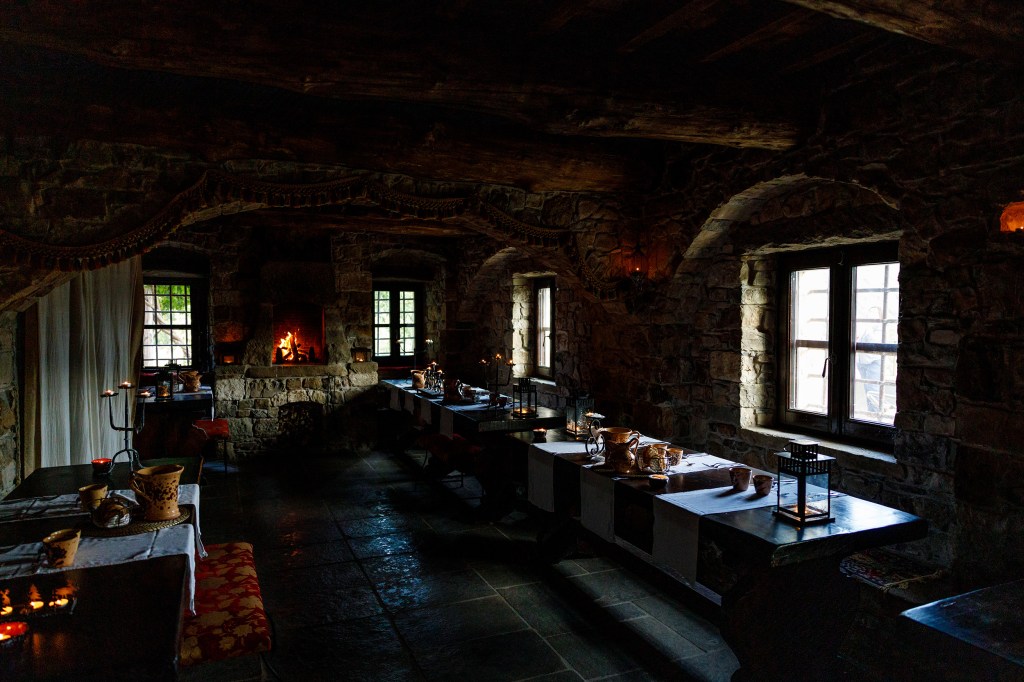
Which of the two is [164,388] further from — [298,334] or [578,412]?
[578,412]

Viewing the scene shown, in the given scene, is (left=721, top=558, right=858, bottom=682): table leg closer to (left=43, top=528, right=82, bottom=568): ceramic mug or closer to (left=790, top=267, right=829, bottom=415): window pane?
(left=790, top=267, right=829, bottom=415): window pane

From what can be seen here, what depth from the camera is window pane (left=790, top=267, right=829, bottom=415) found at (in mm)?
4750

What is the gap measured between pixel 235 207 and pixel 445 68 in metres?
2.24

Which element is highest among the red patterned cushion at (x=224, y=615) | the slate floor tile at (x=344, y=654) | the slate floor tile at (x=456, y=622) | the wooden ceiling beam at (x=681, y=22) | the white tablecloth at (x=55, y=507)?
the wooden ceiling beam at (x=681, y=22)

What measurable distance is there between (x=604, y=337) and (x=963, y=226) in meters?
3.55

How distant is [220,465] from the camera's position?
784cm

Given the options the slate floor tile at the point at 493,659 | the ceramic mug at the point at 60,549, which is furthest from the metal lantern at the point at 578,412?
the ceramic mug at the point at 60,549

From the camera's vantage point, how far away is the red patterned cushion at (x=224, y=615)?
237 cm

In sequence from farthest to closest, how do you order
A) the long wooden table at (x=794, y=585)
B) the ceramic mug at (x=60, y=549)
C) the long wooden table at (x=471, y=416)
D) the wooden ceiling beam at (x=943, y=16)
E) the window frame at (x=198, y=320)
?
the window frame at (x=198, y=320)
the long wooden table at (x=471, y=416)
the long wooden table at (x=794, y=585)
the wooden ceiling beam at (x=943, y=16)
the ceramic mug at (x=60, y=549)

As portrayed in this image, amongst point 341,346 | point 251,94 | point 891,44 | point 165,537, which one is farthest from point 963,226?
point 341,346

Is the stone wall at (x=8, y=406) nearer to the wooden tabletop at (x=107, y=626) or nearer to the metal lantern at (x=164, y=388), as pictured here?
the metal lantern at (x=164, y=388)

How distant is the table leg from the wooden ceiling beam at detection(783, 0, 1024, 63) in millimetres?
2278

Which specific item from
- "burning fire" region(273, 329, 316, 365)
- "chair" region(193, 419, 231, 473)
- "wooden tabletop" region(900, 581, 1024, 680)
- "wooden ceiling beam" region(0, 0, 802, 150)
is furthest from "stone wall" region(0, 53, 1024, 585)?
"burning fire" region(273, 329, 316, 365)

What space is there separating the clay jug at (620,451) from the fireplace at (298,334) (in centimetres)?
572
